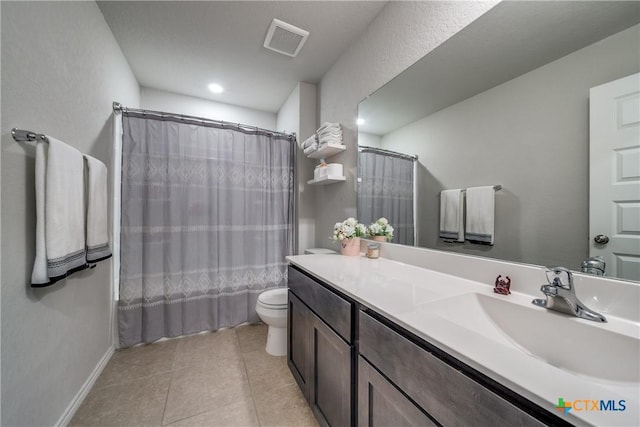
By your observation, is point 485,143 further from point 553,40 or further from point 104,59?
point 104,59

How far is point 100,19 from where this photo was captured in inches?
62.1

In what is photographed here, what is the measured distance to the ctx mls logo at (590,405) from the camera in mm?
350

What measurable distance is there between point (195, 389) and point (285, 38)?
2.55m

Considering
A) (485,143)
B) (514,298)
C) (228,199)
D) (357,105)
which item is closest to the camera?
(514,298)

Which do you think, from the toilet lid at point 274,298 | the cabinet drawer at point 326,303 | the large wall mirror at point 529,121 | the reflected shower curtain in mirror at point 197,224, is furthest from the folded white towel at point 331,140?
the toilet lid at point 274,298

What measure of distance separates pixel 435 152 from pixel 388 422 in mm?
1191

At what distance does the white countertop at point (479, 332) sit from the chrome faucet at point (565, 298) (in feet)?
0.12

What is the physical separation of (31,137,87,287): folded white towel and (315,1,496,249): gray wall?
5.50ft

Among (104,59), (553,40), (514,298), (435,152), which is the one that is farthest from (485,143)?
(104,59)

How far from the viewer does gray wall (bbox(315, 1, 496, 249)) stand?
1.18 metres

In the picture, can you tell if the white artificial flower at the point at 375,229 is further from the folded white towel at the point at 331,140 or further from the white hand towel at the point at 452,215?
the folded white towel at the point at 331,140

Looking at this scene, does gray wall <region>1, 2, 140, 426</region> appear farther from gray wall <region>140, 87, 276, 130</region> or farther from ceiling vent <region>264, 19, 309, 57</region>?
ceiling vent <region>264, 19, 309, 57</region>

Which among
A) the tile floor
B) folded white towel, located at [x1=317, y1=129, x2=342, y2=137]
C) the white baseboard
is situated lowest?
the tile floor

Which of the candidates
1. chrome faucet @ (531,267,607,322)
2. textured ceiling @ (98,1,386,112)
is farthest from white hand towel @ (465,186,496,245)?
textured ceiling @ (98,1,386,112)
